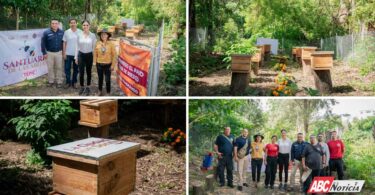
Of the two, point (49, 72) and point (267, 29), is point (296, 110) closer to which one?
point (267, 29)

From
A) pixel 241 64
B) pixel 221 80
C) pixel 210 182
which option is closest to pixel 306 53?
pixel 241 64

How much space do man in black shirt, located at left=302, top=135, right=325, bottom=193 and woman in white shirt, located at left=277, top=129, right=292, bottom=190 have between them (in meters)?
→ 0.16

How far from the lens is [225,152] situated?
13.3 ft

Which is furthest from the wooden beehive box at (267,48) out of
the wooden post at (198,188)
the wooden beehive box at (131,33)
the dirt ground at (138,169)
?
the dirt ground at (138,169)

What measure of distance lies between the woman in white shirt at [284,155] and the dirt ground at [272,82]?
505 millimetres

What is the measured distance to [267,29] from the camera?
4348 millimetres

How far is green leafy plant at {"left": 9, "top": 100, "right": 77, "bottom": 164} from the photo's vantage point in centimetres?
433

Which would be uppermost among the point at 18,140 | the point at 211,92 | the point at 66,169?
the point at 211,92

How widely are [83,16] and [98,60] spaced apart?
0.49m

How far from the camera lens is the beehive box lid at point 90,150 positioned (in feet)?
7.95

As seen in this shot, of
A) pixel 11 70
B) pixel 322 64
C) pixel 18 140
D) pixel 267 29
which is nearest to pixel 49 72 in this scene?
pixel 11 70

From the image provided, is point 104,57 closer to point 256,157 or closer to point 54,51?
point 54,51

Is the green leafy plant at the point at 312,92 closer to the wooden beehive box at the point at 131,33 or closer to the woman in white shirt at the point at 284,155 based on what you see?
the woman in white shirt at the point at 284,155

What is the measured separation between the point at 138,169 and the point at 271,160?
1620 mm
